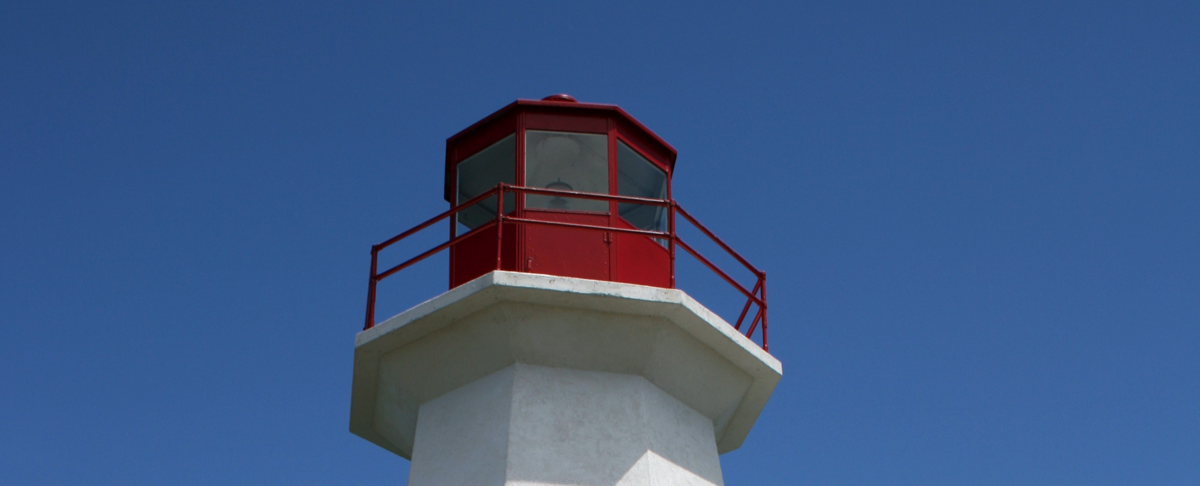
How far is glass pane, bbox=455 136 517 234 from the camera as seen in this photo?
10.5 metres

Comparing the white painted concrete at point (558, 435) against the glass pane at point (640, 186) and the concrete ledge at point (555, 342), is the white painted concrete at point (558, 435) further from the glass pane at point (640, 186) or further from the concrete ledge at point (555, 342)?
the glass pane at point (640, 186)

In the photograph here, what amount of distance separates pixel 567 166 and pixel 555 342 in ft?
7.14

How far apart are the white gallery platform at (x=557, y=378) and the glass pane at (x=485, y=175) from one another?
5.02ft

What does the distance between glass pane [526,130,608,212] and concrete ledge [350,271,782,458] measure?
5.24 feet

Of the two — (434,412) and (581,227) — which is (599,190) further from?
(434,412)

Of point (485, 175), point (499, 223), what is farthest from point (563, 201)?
point (499, 223)

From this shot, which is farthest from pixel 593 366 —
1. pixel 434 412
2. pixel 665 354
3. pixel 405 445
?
pixel 405 445

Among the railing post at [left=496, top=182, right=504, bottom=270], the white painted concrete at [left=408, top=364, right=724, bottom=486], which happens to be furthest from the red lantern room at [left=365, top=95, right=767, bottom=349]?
the white painted concrete at [left=408, top=364, right=724, bottom=486]

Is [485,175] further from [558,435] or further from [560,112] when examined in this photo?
[558,435]

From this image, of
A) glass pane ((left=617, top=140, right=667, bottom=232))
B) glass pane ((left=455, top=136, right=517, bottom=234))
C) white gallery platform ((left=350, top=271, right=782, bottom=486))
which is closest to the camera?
white gallery platform ((left=350, top=271, right=782, bottom=486))

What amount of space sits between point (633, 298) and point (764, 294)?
4.99 ft

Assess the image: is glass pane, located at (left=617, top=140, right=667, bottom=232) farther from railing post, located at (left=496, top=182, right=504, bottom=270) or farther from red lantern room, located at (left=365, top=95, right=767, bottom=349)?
railing post, located at (left=496, top=182, right=504, bottom=270)

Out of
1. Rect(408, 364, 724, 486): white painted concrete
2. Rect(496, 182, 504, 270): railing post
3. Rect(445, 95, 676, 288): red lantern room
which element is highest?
Rect(445, 95, 676, 288): red lantern room

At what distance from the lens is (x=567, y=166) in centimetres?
1066
